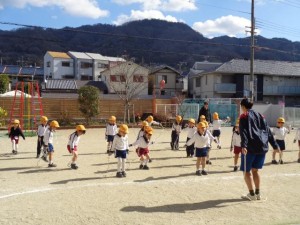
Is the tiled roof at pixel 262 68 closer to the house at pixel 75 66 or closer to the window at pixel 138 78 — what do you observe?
the window at pixel 138 78

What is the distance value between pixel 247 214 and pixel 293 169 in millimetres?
4559

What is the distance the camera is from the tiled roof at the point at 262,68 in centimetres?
3697

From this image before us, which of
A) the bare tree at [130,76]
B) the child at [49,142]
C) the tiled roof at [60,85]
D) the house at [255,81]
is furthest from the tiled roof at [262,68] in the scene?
the child at [49,142]

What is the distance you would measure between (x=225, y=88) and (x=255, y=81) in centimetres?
369

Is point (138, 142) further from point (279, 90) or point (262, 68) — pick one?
point (279, 90)

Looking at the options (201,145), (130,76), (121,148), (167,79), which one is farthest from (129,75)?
(121,148)

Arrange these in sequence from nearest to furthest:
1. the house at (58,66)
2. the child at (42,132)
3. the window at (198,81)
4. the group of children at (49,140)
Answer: the group of children at (49,140) < the child at (42,132) < the window at (198,81) < the house at (58,66)

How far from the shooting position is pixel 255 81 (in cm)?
3800

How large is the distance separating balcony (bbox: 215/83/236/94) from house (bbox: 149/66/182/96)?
386 inches

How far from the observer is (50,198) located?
6.25 meters

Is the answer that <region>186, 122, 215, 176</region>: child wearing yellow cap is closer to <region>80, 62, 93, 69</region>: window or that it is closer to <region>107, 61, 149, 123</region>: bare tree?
<region>107, 61, 149, 123</region>: bare tree

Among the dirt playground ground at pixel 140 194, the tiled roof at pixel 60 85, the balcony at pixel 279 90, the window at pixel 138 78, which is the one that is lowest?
the dirt playground ground at pixel 140 194

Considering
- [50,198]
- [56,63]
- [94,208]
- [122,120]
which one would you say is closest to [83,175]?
[50,198]

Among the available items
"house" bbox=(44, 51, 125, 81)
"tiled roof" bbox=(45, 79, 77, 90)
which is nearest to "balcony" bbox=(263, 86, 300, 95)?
"tiled roof" bbox=(45, 79, 77, 90)
